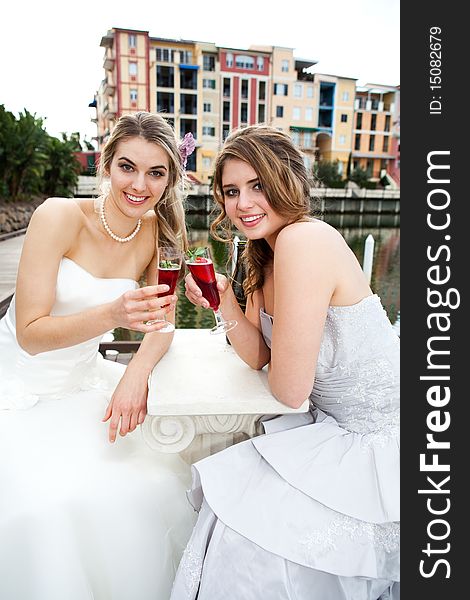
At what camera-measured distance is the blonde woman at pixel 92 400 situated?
1.32m

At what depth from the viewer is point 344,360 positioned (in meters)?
1.44

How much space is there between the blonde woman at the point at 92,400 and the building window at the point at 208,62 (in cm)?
4712

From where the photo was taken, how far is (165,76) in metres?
44.1

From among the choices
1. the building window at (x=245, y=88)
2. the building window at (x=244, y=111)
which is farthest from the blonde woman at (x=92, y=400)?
the building window at (x=245, y=88)

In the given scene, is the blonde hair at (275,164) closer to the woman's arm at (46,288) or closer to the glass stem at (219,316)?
the glass stem at (219,316)

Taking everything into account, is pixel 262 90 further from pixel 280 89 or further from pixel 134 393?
pixel 134 393

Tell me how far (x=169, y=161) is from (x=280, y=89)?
48916mm

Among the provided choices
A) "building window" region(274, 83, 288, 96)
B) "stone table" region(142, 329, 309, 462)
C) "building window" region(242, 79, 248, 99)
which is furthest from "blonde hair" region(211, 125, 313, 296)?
"building window" region(274, 83, 288, 96)

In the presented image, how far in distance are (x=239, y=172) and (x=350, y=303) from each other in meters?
0.52

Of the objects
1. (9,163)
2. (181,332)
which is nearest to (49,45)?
(181,332)

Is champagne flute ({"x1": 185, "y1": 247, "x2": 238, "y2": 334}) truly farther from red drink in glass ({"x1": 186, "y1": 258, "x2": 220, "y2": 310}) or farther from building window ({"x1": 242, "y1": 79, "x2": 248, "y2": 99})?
building window ({"x1": 242, "y1": 79, "x2": 248, "y2": 99})

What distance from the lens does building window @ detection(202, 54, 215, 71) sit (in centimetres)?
4434

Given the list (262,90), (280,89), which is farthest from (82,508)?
(280,89)

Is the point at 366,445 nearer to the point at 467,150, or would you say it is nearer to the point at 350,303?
the point at 350,303
